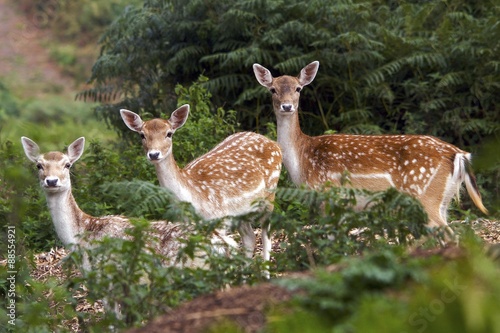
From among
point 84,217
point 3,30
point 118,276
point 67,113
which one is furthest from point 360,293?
point 3,30

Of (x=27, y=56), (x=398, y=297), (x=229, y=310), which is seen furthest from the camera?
(x=27, y=56)

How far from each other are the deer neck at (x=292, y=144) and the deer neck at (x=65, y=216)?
2077mm

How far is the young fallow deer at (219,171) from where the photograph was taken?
7.55m

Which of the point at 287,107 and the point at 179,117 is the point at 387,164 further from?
the point at 179,117

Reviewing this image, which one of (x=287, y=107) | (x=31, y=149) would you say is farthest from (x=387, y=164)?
(x=31, y=149)

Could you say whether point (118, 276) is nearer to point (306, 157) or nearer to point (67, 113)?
point (306, 157)

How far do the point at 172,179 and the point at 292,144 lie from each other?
4.39 feet

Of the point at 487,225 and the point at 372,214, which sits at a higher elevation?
the point at 372,214

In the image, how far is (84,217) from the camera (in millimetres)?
6961

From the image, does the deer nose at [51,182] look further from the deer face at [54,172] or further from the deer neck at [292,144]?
the deer neck at [292,144]

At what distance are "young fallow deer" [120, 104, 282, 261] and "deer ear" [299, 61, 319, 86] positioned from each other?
34.6 inches

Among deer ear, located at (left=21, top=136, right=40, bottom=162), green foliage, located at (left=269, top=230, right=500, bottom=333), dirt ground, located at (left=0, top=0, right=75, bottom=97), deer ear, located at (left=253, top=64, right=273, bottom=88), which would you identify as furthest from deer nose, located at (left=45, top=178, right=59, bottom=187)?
dirt ground, located at (left=0, top=0, right=75, bottom=97)

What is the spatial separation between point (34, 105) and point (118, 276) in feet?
49.2

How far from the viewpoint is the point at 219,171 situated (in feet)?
25.9
